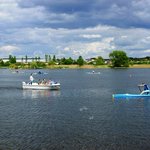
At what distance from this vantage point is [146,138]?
37.7 meters

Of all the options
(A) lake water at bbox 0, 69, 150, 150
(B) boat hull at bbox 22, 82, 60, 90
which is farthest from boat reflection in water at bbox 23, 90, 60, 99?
(A) lake water at bbox 0, 69, 150, 150

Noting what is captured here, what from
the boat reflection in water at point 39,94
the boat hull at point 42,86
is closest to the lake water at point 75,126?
the boat reflection in water at point 39,94

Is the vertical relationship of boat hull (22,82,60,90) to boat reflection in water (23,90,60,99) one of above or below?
above

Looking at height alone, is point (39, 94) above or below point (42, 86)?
below

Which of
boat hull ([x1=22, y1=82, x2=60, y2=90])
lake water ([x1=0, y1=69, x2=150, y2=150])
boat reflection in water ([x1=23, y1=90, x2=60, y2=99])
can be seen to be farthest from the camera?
boat hull ([x1=22, y1=82, x2=60, y2=90])

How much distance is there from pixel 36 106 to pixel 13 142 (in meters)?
25.9

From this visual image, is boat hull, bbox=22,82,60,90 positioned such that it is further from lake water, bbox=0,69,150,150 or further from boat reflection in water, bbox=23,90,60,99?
lake water, bbox=0,69,150,150

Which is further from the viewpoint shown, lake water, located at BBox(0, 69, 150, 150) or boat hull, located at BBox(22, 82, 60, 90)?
boat hull, located at BBox(22, 82, 60, 90)

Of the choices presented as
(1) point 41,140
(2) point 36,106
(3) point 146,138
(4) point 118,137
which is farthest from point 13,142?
(2) point 36,106

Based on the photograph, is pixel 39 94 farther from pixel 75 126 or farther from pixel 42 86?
pixel 75 126

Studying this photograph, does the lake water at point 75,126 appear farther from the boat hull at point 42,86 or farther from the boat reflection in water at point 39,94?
the boat hull at point 42,86

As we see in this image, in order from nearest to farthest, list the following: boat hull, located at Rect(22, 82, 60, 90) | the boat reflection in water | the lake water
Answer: the lake water, the boat reflection in water, boat hull, located at Rect(22, 82, 60, 90)

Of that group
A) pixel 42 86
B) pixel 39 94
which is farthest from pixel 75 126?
pixel 42 86

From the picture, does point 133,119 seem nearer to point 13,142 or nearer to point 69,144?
point 69,144
